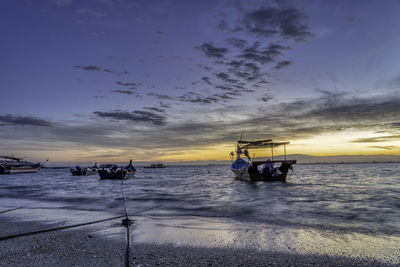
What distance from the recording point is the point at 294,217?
11.6m

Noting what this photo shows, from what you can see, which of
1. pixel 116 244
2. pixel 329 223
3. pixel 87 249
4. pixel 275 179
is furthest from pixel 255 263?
pixel 275 179

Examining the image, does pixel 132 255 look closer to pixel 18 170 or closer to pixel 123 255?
pixel 123 255

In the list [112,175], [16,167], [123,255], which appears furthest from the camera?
[16,167]

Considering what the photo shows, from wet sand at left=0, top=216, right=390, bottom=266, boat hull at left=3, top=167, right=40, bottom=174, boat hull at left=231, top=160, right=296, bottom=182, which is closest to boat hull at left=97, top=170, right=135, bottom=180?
boat hull at left=231, top=160, right=296, bottom=182

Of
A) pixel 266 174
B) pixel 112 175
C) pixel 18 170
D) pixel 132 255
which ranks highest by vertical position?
pixel 132 255

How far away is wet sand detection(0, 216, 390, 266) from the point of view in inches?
204

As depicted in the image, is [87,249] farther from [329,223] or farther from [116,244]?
[329,223]

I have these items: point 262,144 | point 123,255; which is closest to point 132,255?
point 123,255

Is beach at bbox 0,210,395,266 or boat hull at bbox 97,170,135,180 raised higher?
beach at bbox 0,210,395,266

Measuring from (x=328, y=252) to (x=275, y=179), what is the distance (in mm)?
34980

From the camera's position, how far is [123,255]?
5.59m

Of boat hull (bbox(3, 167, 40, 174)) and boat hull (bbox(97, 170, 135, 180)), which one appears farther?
boat hull (bbox(3, 167, 40, 174))

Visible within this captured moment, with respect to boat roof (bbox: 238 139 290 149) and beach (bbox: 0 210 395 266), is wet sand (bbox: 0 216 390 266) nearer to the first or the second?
beach (bbox: 0 210 395 266)

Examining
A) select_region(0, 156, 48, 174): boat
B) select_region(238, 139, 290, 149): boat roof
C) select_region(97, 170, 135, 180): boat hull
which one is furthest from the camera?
select_region(0, 156, 48, 174): boat
